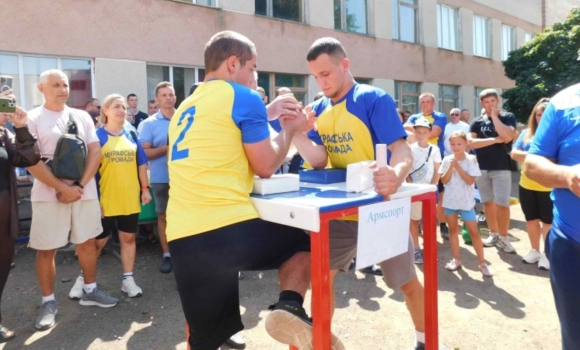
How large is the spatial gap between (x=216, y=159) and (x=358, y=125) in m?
1.00

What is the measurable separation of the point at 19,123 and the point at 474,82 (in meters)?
18.2

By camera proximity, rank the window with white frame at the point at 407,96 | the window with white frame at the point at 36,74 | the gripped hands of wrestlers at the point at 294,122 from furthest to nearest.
→ the window with white frame at the point at 407,96
the window with white frame at the point at 36,74
the gripped hands of wrestlers at the point at 294,122

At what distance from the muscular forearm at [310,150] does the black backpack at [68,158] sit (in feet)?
6.50

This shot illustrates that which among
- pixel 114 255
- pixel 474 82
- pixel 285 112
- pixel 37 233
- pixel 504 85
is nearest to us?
pixel 285 112

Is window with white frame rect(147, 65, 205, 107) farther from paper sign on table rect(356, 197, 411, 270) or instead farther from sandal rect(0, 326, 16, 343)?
paper sign on table rect(356, 197, 411, 270)

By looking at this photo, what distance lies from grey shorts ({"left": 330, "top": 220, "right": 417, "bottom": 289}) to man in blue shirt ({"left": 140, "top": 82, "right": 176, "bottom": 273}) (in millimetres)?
2739

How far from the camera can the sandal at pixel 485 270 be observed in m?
4.65

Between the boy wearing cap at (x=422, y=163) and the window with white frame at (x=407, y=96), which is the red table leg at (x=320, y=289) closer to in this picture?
the boy wearing cap at (x=422, y=163)

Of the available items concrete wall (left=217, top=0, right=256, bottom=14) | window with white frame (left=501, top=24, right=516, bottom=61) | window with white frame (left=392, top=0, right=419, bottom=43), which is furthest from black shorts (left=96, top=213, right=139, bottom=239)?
window with white frame (left=501, top=24, right=516, bottom=61)

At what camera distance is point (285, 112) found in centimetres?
224

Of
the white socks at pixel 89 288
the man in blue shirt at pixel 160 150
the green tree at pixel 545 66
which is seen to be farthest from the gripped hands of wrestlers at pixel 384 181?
the green tree at pixel 545 66

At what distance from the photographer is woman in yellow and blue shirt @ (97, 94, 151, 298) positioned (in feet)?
14.1

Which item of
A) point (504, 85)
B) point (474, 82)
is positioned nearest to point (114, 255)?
point (474, 82)

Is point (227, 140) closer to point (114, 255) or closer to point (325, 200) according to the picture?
point (325, 200)
